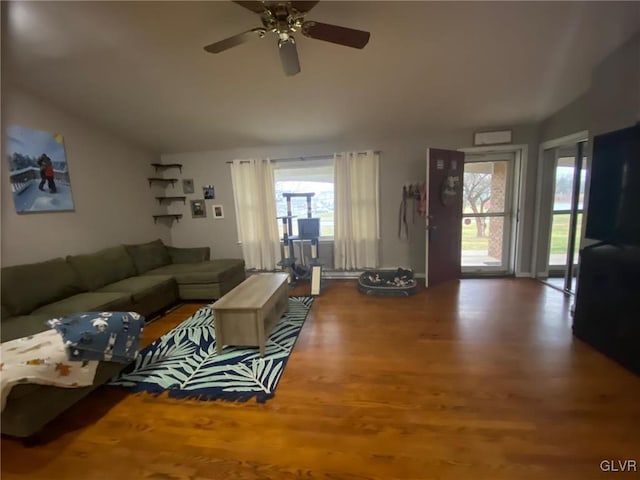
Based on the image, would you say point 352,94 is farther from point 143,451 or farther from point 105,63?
point 143,451

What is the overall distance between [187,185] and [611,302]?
5.35m

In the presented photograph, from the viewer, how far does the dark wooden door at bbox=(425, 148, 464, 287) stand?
3732mm

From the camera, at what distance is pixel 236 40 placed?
186 cm

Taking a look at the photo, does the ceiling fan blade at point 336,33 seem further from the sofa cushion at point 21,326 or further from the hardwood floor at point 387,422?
the sofa cushion at point 21,326

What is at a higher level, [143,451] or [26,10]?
[26,10]

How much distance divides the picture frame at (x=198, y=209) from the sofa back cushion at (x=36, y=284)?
1998 mm

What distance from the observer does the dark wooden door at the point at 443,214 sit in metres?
3.73

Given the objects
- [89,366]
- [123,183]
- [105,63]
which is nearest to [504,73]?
[105,63]

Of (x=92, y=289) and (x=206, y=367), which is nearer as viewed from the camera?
(x=206, y=367)

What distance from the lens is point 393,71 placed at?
269 cm

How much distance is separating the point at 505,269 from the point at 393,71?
3492mm

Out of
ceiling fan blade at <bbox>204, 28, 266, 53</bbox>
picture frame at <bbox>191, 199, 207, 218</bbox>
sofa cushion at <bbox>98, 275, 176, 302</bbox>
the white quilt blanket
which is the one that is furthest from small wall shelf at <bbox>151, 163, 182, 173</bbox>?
the white quilt blanket

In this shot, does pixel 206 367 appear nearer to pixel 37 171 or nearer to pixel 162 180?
pixel 37 171

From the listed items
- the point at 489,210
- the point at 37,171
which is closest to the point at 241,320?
the point at 37,171
